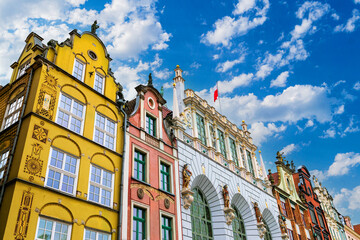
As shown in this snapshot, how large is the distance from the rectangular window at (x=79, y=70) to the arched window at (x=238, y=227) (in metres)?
17.0

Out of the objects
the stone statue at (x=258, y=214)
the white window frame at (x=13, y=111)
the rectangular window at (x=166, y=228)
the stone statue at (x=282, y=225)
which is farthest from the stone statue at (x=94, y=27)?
the stone statue at (x=282, y=225)

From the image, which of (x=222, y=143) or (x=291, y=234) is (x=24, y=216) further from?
(x=291, y=234)

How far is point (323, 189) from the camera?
184 feet

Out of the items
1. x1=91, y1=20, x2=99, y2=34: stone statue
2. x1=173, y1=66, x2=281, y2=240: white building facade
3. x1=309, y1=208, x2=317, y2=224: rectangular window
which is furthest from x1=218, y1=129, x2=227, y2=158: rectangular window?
x1=309, y1=208, x2=317, y2=224: rectangular window

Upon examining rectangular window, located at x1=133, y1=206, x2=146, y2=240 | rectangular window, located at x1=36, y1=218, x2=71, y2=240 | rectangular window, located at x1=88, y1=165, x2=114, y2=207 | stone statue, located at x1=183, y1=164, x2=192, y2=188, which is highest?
stone statue, located at x1=183, y1=164, x2=192, y2=188

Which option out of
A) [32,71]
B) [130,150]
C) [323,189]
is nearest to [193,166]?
[130,150]

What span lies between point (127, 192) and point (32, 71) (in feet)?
25.3

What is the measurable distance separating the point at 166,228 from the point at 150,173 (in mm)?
3286

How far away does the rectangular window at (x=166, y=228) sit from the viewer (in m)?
19.3

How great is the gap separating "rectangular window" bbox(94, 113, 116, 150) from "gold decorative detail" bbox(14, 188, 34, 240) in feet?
16.7

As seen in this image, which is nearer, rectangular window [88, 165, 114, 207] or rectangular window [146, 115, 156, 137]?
rectangular window [88, 165, 114, 207]

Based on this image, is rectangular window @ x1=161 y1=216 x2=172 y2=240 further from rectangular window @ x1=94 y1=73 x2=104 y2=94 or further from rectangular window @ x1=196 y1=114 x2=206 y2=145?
rectangular window @ x1=196 y1=114 x2=206 y2=145

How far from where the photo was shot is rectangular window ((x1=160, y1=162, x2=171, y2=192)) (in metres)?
21.0

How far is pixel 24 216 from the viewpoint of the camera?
12703 millimetres
